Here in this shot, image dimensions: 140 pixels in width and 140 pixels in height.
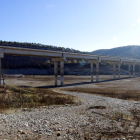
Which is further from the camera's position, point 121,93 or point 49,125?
point 121,93

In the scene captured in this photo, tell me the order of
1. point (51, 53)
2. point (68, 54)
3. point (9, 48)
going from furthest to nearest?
point (68, 54), point (51, 53), point (9, 48)

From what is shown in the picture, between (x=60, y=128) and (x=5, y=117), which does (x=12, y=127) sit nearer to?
(x=5, y=117)

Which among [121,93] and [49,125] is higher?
[49,125]

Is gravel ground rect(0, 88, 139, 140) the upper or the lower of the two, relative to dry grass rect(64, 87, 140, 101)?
upper

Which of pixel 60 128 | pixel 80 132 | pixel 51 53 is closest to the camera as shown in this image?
pixel 80 132

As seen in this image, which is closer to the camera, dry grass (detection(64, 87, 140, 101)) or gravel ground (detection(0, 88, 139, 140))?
gravel ground (detection(0, 88, 139, 140))

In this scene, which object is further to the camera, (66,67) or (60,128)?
(66,67)

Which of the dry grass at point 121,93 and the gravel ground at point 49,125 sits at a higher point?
the gravel ground at point 49,125

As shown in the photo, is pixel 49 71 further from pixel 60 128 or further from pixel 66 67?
pixel 60 128

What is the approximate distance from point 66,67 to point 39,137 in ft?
334

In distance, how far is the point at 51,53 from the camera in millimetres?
42281

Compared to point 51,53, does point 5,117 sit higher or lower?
lower

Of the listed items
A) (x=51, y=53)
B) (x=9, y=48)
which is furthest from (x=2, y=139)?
(x=51, y=53)

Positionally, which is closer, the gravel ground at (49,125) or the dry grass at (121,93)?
the gravel ground at (49,125)
